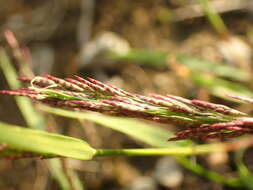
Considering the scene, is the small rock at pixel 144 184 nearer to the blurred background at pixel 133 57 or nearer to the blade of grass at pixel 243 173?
the blurred background at pixel 133 57

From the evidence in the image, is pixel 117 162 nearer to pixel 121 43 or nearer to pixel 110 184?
pixel 110 184

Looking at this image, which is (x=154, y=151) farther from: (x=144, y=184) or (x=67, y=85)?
(x=144, y=184)

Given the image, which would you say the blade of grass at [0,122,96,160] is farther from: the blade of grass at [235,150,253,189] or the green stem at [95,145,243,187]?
the blade of grass at [235,150,253,189]

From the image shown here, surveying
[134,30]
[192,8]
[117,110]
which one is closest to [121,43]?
[134,30]

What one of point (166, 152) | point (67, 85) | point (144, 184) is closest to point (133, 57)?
point (144, 184)

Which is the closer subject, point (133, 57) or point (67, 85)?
point (67, 85)

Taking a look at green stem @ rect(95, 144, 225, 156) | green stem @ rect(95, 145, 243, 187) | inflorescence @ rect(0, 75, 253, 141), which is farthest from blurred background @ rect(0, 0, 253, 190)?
inflorescence @ rect(0, 75, 253, 141)
